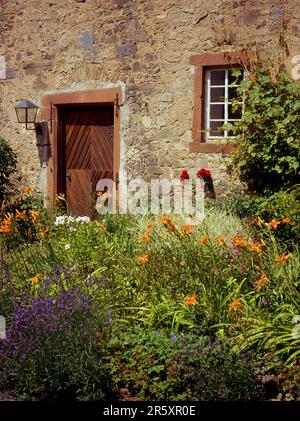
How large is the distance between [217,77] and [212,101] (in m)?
0.35

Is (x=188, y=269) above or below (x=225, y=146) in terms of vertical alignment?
below

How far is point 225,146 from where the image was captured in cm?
872

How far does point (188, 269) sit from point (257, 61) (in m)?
4.22

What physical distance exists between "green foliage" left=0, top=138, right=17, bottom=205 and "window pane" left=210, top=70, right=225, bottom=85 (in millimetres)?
3688

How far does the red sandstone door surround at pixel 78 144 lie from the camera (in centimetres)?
995

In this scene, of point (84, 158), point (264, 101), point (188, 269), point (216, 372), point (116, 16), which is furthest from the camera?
point (84, 158)

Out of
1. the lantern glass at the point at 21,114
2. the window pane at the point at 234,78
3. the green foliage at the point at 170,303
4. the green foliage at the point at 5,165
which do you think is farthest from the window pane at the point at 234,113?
the green foliage at the point at 5,165

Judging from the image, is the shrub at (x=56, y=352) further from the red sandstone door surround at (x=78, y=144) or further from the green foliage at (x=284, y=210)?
the red sandstone door surround at (x=78, y=144)

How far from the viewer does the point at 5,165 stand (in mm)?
10188

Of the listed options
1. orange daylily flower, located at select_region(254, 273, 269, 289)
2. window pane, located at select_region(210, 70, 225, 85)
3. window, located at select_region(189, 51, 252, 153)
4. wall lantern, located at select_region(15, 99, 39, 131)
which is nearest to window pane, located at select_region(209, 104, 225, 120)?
window, located at select_region(189, 51, 252, 153)

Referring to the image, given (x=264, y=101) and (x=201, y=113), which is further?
(x=201, y=113)

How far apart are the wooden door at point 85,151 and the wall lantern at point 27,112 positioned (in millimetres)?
531

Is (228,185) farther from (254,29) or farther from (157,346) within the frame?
(157,346)

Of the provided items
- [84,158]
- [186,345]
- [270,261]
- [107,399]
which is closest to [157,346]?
[186,345]
